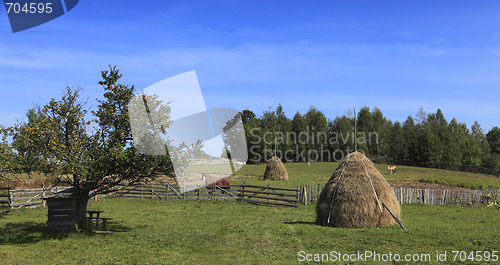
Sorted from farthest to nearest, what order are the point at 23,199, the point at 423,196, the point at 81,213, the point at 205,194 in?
the point at 205,194 < the point at 423,196 < the point at 23,199 < the point at 81,213

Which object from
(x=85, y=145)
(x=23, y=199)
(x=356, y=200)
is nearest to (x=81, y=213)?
(x=85, y=145)

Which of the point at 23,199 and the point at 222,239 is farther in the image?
the point at 23,199

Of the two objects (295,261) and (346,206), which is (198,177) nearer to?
(346,206)

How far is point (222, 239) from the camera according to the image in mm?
14875

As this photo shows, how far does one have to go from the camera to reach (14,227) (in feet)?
56.4

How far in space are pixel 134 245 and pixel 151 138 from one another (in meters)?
A: 4.53

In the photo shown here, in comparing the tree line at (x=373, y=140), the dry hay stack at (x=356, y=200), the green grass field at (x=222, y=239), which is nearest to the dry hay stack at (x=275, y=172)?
the green grass field at (x=222, y=239)

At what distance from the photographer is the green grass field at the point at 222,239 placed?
40.3 ft

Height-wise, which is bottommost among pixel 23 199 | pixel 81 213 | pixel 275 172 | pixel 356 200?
pixel 23 199

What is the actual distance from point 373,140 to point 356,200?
78.4m

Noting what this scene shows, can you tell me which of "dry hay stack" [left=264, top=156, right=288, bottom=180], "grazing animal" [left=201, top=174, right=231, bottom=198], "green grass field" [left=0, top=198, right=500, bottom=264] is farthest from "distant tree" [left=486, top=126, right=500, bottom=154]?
"grazing animal" [left=201, top=174, right=231, bottom=198]

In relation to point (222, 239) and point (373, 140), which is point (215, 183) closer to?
point (222, 239)

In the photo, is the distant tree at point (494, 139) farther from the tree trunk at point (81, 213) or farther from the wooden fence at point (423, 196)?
the tree trunk at point (81, 213)

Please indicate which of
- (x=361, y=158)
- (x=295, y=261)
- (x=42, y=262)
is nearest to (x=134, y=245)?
(x=42, y=262)
